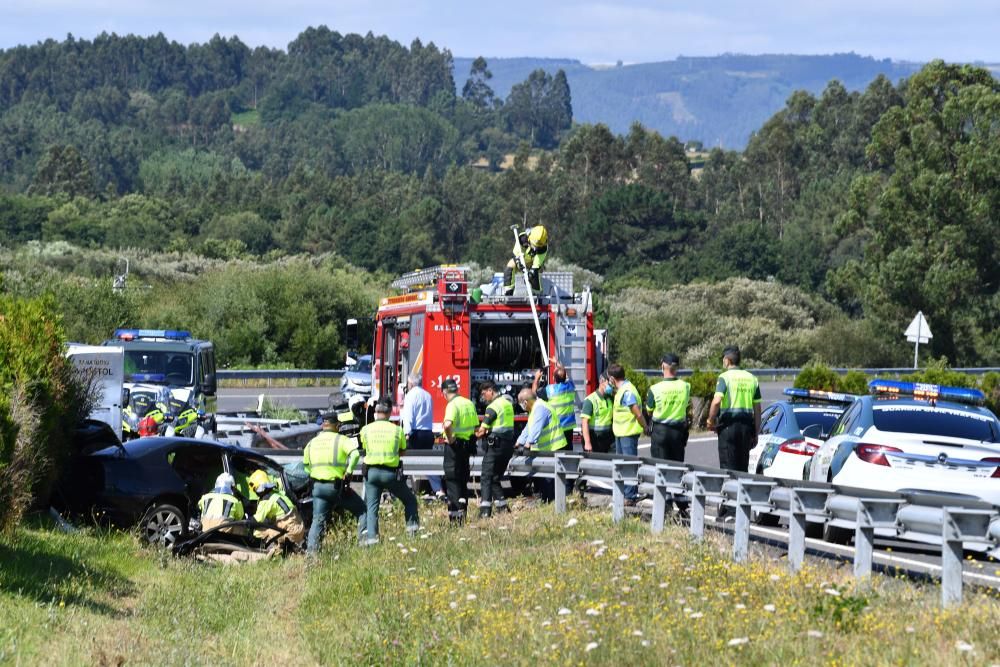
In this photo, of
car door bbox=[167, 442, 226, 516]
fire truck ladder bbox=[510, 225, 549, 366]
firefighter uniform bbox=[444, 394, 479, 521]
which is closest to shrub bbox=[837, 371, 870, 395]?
fire truck ladder bbox=[510, 225, 549, 366]

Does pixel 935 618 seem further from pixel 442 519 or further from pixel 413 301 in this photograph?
pixel 413 301

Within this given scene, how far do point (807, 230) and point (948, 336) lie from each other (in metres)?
50.1

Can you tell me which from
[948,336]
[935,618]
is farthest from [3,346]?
[948,336]

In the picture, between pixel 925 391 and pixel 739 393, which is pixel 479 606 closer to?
pixel 739 393

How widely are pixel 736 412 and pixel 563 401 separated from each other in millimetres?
2673

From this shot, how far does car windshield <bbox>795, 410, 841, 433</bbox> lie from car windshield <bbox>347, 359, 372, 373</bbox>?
54.5ft

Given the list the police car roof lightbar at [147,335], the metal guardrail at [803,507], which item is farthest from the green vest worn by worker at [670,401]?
the police car roof lightbar at [147,335]

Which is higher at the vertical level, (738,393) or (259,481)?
(738,393)

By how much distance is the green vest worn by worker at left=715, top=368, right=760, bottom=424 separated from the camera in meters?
15.6

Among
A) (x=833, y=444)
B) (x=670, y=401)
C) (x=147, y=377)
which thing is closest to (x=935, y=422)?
(x=833, y=444)

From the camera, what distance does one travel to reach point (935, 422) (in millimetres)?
13477

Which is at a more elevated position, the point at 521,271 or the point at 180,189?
the point at 180,189

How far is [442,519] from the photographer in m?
16.7

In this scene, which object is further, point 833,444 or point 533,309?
point 533,309
